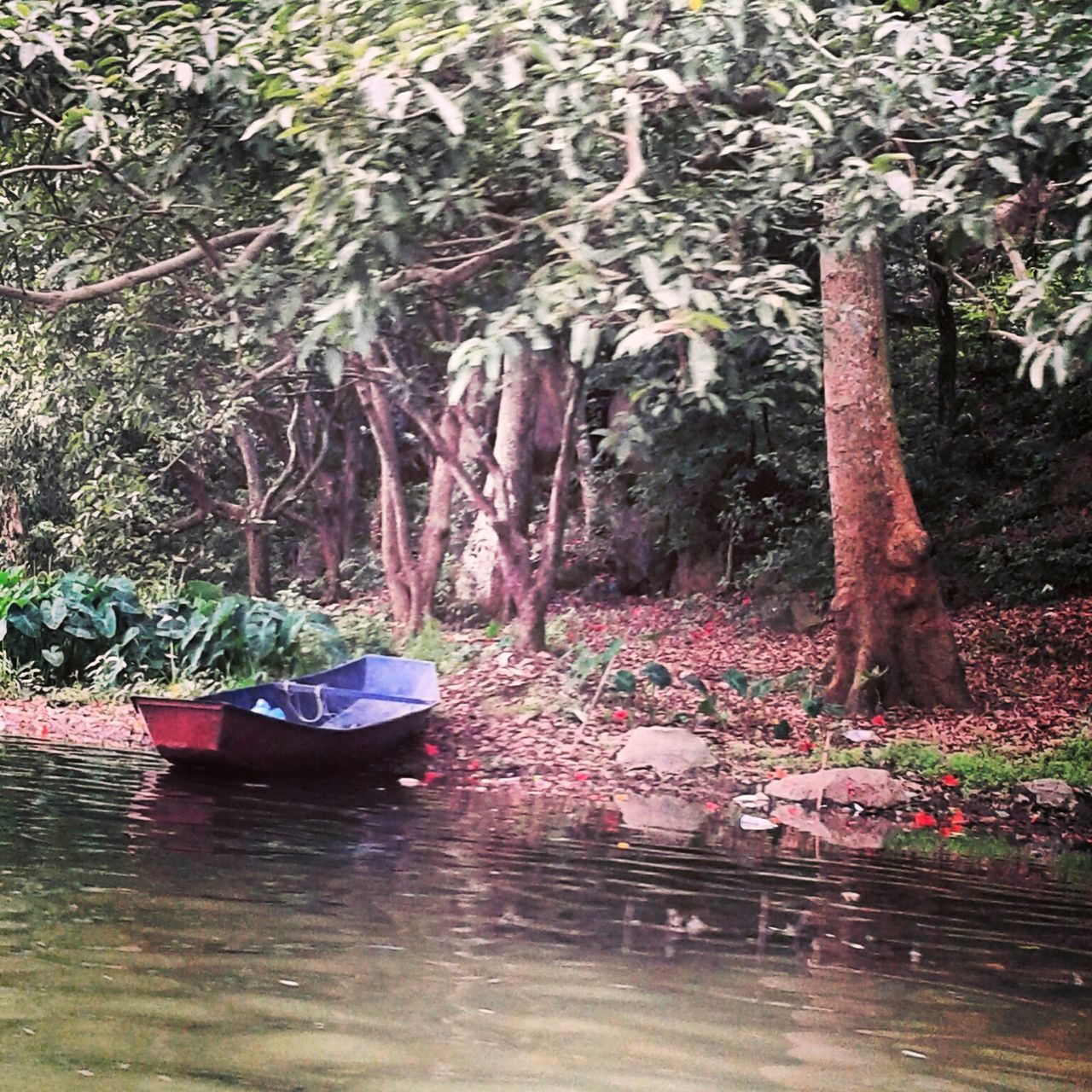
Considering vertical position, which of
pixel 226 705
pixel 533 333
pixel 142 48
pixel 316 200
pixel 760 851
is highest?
pixel 142 48

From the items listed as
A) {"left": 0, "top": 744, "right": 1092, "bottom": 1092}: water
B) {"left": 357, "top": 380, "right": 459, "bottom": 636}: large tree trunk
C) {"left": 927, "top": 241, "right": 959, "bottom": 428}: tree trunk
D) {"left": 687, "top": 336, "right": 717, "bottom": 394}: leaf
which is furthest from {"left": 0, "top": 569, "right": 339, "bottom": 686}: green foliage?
{"left": 687, "top": 336, "right": 717, "bottom": 394}: leaf

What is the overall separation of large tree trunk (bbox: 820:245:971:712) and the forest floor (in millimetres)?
295

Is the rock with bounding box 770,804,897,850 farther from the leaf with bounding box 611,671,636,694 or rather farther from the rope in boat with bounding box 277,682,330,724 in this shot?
the rope in boat with bounding box 277,682,330,724

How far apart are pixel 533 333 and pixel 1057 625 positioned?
9635 mm

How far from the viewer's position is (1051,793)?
348 inches

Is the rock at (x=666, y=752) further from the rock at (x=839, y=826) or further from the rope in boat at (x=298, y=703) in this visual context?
the rope in boat at (x=298, y=703)

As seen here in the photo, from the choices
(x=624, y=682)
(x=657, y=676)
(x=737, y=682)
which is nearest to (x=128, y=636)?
(x=624, y=682)

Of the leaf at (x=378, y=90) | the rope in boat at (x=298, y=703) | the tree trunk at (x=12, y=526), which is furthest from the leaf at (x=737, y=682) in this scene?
the tree trunk at (x=12, y=526)

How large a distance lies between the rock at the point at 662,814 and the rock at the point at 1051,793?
2.21m

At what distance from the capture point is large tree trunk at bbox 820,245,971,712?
416 inches

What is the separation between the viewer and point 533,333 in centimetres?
511

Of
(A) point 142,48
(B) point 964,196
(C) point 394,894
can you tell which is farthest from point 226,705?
(B) point 964,196

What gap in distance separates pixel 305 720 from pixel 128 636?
2.75 m

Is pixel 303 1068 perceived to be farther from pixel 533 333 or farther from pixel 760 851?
pixel 760 851
